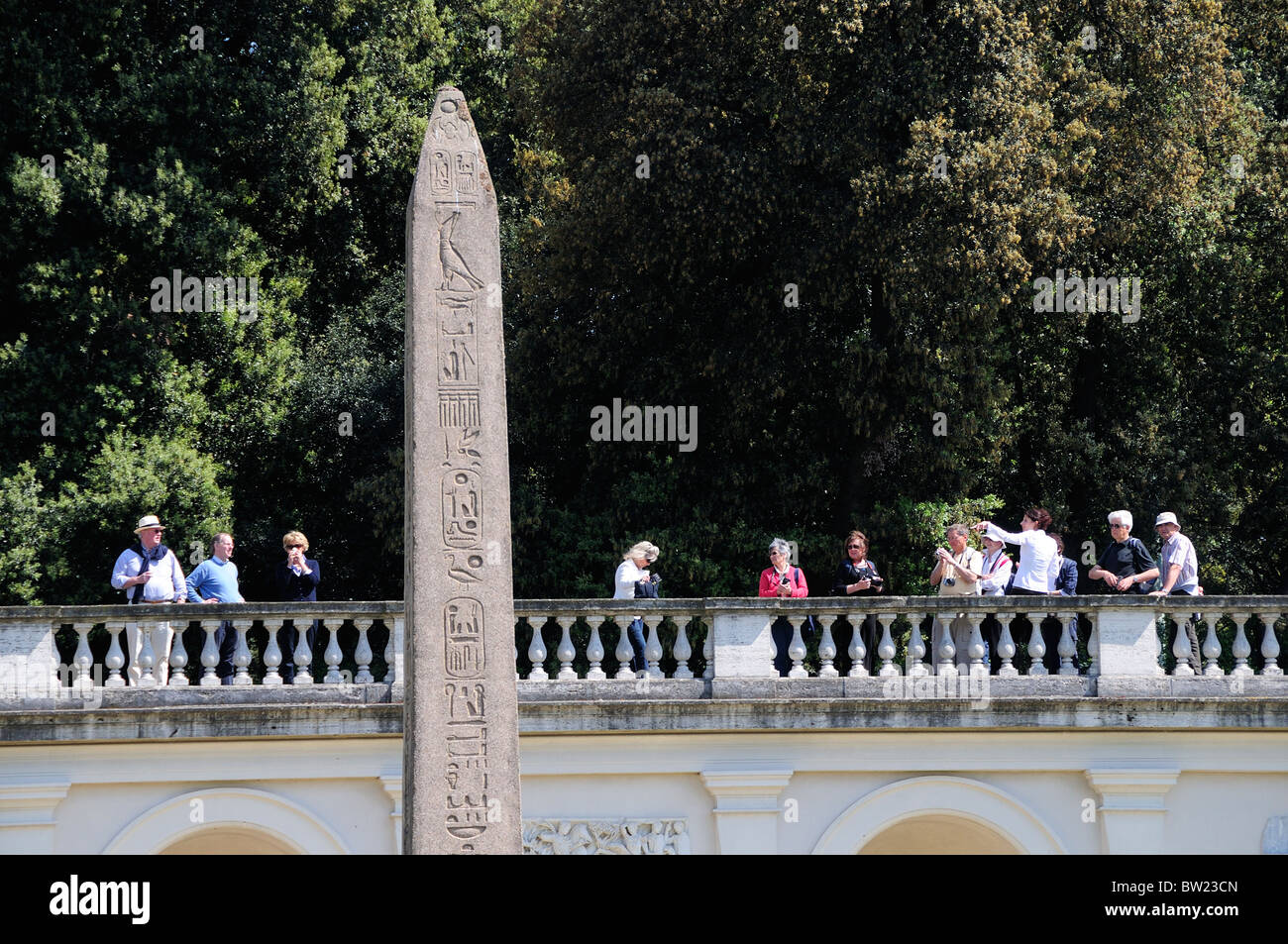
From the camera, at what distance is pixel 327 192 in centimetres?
2697

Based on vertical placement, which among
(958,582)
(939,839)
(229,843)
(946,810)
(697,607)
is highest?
(958,582)

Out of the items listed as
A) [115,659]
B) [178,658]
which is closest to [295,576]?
[178,658]

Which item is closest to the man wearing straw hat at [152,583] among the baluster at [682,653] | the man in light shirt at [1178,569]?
the baluster at [682,653]

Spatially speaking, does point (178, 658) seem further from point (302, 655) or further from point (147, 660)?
point (302, 655)

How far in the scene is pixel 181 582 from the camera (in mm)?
15992

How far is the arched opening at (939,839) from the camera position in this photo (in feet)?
52.2

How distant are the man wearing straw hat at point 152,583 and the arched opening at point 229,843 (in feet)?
4.85

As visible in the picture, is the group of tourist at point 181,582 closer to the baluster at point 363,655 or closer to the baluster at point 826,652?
the baluster at point 363,655

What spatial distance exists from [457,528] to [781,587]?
677 centimetres

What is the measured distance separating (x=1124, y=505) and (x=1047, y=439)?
1.54 m

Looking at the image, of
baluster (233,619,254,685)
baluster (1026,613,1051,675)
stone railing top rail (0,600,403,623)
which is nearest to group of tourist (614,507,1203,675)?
baluster (1026,613,1051,675)

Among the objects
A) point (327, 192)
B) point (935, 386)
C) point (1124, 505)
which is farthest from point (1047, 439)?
point (327, 192)

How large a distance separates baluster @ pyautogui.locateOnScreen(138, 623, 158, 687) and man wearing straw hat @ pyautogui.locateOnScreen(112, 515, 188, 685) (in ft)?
0.03

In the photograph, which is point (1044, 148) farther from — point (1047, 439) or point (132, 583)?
point (132, 583)
